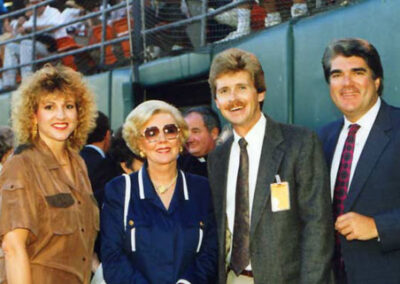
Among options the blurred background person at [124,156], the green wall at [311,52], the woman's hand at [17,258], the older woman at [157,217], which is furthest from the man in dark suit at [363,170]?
the blurred background person at [124,156]

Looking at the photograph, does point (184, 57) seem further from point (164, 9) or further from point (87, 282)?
point (87, 282)

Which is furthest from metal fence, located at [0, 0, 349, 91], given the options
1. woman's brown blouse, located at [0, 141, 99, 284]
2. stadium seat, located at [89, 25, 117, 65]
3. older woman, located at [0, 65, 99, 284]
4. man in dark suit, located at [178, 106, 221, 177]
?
woman's brown blouse, located at [0, 141, 99, 284]

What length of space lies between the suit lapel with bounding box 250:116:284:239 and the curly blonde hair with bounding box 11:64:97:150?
1129 millimetres

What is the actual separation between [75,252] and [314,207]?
127 cm

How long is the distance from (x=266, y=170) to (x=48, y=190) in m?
1.13

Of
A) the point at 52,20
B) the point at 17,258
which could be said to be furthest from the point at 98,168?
the point at 52,20

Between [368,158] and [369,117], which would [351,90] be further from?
[368,158]

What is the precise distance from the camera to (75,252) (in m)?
3.25

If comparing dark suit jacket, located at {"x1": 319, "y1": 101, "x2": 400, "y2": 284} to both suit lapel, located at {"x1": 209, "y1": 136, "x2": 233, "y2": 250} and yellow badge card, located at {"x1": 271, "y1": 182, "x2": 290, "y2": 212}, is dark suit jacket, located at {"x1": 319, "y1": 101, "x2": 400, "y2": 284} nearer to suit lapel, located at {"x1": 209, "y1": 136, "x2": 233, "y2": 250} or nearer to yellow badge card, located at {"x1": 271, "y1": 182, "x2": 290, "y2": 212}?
yellow badge card, located at {"x1": 271, "y1": 182, "x2": 290, "y2": 212}

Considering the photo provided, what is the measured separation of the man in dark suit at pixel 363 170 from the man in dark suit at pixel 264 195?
182 millimetres

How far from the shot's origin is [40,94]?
135 inches

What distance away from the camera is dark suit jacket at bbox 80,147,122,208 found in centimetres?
472

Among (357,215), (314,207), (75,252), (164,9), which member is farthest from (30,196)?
(164,9)

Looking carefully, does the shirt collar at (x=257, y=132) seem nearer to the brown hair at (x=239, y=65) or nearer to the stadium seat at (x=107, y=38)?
the brown hair at (x=239, y=65)
